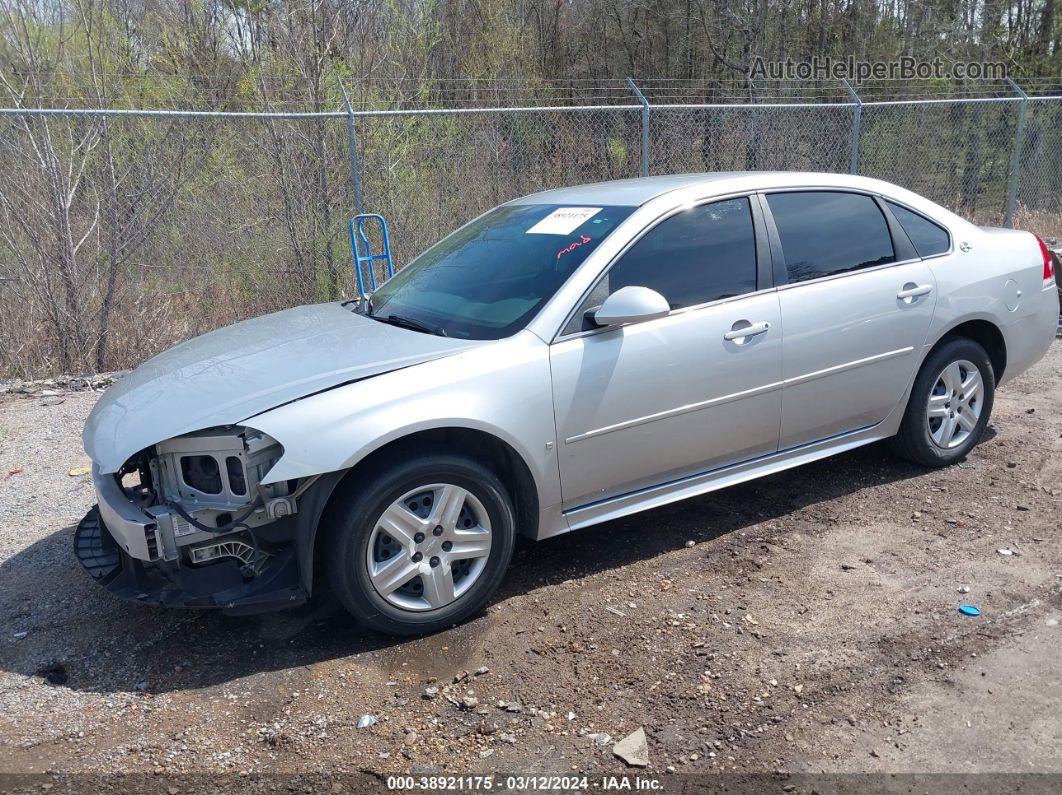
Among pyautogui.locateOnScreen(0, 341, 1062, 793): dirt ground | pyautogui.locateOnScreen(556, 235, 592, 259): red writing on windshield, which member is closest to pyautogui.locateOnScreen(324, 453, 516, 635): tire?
pyautogui.locateOnScreen(0, 341, 1062, 793): dirt ground

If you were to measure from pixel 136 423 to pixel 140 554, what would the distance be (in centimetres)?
51

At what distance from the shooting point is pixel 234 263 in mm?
8180

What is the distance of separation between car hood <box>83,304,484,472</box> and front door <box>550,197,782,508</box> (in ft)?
1.84

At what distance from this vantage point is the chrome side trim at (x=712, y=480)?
386 cm

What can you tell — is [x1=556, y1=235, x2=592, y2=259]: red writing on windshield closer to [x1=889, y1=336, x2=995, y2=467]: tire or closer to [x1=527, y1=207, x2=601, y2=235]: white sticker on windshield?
[x1=527, y1=207, x2=601, y2=235]: white sticker on windshield

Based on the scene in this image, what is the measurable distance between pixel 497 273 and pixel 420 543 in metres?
1.39

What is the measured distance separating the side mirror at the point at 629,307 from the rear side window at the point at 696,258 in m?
0.16

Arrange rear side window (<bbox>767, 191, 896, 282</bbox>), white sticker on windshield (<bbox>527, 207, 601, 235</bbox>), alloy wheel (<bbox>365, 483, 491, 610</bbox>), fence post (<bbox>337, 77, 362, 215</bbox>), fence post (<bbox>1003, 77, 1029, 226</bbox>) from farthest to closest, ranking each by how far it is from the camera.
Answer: fence post (<bbox>1003, 77, 1029, 226</bbox>) < fence post (<bbox>337, 77, 362, 215</bbox>) < rear side window (<bbox>767, 191, 896, 282</bbox>) < white sticker on windshield (<bbox>527, 207, 601, 235</bbox>) < alloy wheel (<bbox>365, 483, 491, 610</bbox>)

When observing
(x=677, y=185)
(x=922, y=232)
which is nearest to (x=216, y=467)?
(x=677, y=185)

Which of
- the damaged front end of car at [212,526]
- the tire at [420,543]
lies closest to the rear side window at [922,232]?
the tire at [420,543]

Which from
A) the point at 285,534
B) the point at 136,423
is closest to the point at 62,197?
the point at 136,423

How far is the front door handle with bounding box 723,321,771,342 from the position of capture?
4.03m

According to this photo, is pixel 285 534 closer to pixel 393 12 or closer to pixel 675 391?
pixel 675 391

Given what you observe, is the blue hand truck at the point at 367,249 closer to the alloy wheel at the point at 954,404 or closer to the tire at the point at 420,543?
the tire at the point at 420,543
